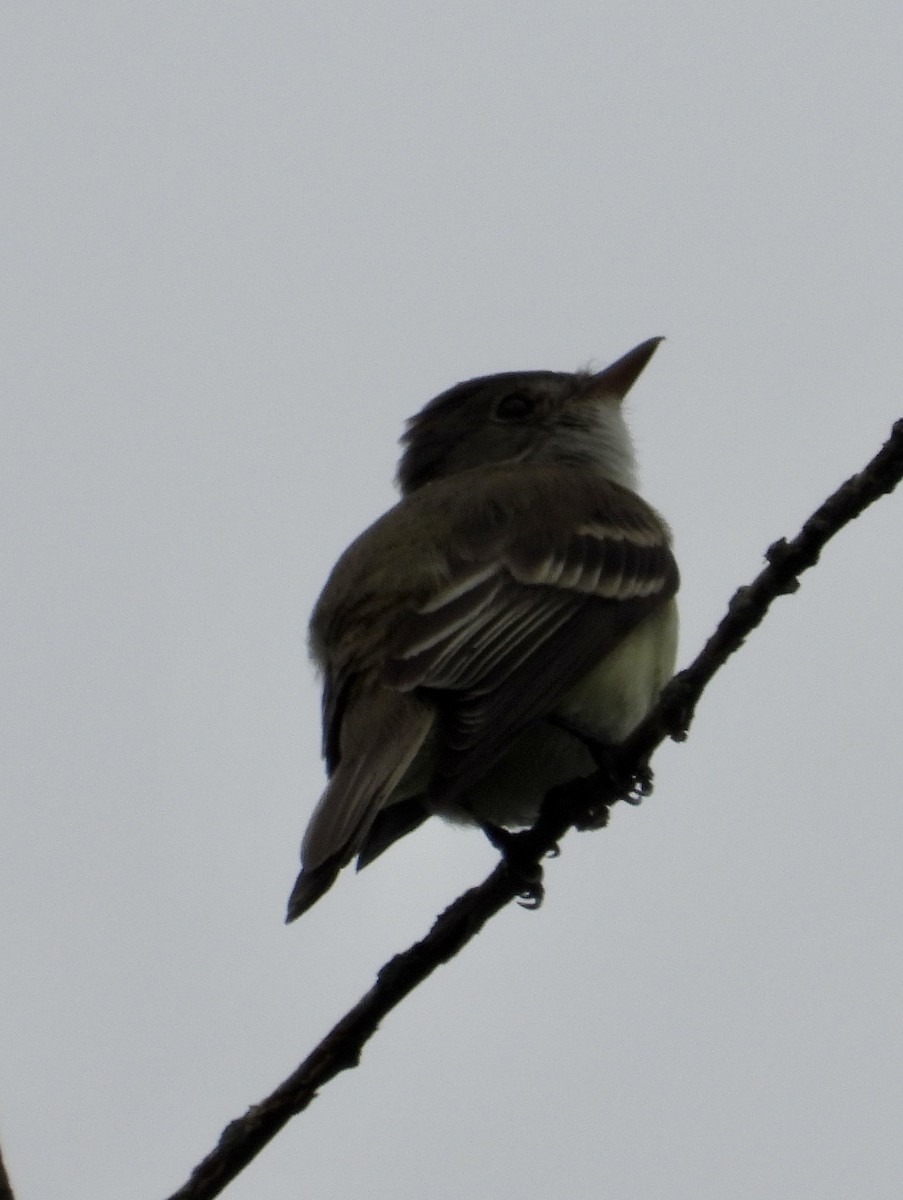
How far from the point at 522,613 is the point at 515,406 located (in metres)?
2.38

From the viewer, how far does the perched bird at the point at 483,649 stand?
16.0ft

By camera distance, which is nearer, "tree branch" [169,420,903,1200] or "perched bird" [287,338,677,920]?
"tree branch" [169,420,903,1200]

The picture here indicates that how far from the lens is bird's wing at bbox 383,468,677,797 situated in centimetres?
499

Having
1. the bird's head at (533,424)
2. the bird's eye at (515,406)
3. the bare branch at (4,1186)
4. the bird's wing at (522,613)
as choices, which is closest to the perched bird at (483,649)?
the bird's wing at (522,613)

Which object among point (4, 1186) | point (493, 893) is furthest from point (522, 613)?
point (4, 1186)

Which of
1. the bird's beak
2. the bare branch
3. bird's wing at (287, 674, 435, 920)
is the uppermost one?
the bird's beak

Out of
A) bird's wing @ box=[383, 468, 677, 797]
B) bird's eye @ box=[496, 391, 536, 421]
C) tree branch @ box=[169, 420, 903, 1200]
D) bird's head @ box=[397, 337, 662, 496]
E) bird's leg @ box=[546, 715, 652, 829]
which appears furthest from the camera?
bird's eye @ box=[496, 391, 536, 421]

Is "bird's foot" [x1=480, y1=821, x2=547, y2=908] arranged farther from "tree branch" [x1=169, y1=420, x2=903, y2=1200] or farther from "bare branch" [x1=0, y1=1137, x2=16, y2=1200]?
"bare branch" [x1=0, y1=1137, x2=16, y2=1200]

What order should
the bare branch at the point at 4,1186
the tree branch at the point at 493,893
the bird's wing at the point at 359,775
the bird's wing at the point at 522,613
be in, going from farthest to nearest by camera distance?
the bird's wing at the point at 522,613
the bird's wing at the point at 359,775
the tree branch at the point at 493,893
the bare branch at the point at 4,1186

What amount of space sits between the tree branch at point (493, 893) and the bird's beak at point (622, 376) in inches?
127

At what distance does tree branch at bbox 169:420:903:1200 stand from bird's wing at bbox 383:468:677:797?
1.50 ft

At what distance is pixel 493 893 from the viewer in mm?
4160

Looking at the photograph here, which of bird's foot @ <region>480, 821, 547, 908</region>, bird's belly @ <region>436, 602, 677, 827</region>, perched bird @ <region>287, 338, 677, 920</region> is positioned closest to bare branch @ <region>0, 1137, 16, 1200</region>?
perched bird @ <region>287, 338, 677, 920</region>

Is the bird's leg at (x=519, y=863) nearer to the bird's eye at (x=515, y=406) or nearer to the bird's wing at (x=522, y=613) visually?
the bird's wing at (x=522, y=613)
